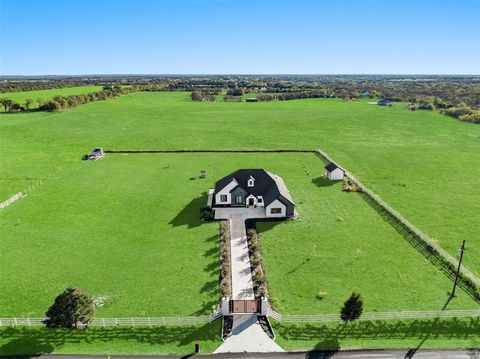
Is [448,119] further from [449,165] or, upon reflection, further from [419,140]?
[449,165]

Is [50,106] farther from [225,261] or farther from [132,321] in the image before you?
[132,321]

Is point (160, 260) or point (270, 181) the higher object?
point (270, 181)

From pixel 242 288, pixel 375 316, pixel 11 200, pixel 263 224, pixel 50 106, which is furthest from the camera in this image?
pixel 50 106

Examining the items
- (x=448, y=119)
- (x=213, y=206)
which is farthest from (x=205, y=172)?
(x=448, y=119)

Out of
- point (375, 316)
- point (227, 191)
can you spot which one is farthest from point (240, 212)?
point (375, 316)

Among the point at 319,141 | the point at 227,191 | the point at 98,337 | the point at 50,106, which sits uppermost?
the point at 50,106

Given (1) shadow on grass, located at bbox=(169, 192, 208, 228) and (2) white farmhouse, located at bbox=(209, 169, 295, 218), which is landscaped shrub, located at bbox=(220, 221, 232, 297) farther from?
(2) white farmhouse, located at bbox=(209, 169, 295, 218)
